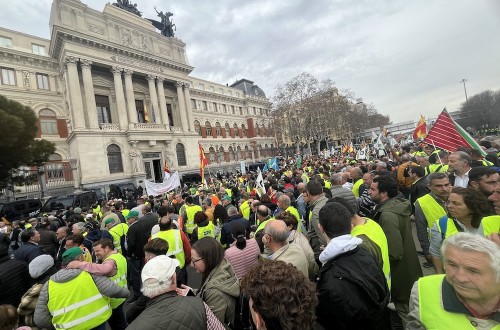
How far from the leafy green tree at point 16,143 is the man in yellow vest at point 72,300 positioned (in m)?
18.7

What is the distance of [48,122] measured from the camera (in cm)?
2580

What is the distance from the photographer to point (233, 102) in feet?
158

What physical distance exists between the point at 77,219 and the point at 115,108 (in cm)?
2352

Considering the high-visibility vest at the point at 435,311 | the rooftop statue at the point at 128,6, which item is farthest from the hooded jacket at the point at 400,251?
the rooftop statue at the point at 128,6

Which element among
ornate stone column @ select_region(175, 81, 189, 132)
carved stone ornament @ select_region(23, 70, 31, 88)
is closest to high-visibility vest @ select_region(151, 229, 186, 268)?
ornate stone column @ select_region(175, 81, 189, 132)

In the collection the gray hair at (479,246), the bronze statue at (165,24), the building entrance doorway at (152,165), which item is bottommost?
the gray hair at (479,246)

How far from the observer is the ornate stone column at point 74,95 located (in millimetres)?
22766

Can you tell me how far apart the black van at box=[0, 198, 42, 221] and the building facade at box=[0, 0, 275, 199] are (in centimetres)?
601

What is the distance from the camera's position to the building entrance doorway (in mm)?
27500

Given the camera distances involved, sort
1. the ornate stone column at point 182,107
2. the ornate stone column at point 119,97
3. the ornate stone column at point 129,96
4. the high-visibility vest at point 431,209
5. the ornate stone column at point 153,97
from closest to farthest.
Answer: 1. the high-visibility vest at point 431,209
2. the ornate stone column at point 119,97
3. the ornate stone column at point 129,96
4. the ornate stone column at point 153,97
5. the ornate stone column at point 182,107

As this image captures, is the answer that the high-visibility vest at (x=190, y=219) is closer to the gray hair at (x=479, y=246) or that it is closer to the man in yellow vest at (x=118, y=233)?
the man in yellow vest at (x=118, y=233)

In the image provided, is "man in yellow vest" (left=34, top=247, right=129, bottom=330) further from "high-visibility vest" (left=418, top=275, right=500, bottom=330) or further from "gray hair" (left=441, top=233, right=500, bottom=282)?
"gray hair" (left=441, top=233, right=500, bottom=282)

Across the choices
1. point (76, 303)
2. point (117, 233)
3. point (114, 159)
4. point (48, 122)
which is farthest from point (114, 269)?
point (48, 122)

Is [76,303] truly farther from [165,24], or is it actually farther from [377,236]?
[165,24]
